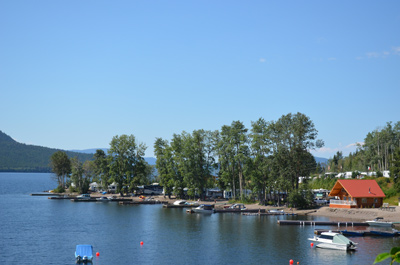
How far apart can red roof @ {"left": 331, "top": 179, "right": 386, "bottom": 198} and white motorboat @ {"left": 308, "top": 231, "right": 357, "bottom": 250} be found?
32972 mm

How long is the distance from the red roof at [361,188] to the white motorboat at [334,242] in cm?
3297

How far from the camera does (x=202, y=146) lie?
11881cm

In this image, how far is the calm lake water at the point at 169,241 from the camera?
48.1 metres

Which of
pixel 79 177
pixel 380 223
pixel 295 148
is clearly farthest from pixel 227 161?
pixel 79 177

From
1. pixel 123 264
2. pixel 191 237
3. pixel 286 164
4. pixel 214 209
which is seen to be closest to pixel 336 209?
pixel 286 164

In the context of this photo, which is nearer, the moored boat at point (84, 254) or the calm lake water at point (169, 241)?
the moored boat at point (84, 254)

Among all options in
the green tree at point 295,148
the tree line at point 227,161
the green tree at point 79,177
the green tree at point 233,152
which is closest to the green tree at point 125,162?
the tree line at point 227,161

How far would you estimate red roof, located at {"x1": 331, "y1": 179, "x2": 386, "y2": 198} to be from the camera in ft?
279

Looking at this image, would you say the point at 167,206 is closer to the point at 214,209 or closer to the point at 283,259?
the point at 214,209

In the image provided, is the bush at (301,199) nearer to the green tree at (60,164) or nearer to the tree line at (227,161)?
the tree line at (227,161)

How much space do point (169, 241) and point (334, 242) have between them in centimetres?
2270

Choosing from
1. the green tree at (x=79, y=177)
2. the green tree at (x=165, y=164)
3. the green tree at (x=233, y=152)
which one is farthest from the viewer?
the green tree at (x=79, y=177)

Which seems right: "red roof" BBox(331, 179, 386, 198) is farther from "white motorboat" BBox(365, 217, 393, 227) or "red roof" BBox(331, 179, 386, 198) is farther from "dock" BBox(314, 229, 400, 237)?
"dock" BBox(314, 229, 400, 237)

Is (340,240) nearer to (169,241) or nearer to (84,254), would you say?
(169,241)
